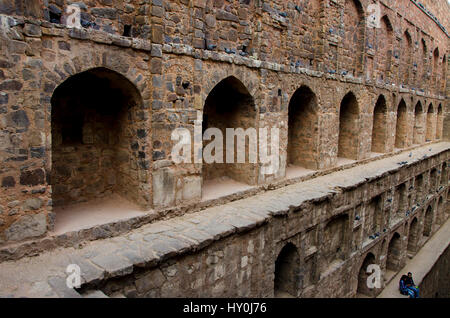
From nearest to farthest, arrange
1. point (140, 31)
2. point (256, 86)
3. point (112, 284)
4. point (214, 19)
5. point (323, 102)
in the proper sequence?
point (112, 284), point (140, 31), point (214, 19), point (256, 86), point (323, 102)

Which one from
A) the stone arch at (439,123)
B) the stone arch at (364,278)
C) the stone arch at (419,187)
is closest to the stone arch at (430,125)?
the stone arch at (439,123)

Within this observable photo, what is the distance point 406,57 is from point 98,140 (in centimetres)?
1319

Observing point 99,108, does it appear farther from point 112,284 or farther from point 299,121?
point 299,121

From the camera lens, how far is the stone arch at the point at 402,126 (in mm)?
14078

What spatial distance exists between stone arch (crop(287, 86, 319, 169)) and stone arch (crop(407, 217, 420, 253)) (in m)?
7.36

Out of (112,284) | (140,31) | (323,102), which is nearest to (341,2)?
(323,102)

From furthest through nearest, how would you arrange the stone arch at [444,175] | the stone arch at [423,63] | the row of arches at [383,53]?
the stone arch at [444,175], the stone arch at [423,63], the row of arches at [383,53]

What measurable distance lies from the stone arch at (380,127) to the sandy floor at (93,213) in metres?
10.1

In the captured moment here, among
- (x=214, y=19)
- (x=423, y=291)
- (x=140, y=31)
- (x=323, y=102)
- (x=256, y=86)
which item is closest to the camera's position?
(x=140, y=31)

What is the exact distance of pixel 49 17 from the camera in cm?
388

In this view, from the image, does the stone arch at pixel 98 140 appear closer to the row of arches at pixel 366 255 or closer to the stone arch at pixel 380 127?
the row of arches at pixel 366 255

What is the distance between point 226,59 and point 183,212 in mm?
2680

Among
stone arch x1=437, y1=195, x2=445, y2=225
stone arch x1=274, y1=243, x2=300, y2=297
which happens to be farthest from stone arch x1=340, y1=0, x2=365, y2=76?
stone arch x1=437, y1=195, x2=445, y2=225

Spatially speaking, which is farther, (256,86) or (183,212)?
(256,86)
